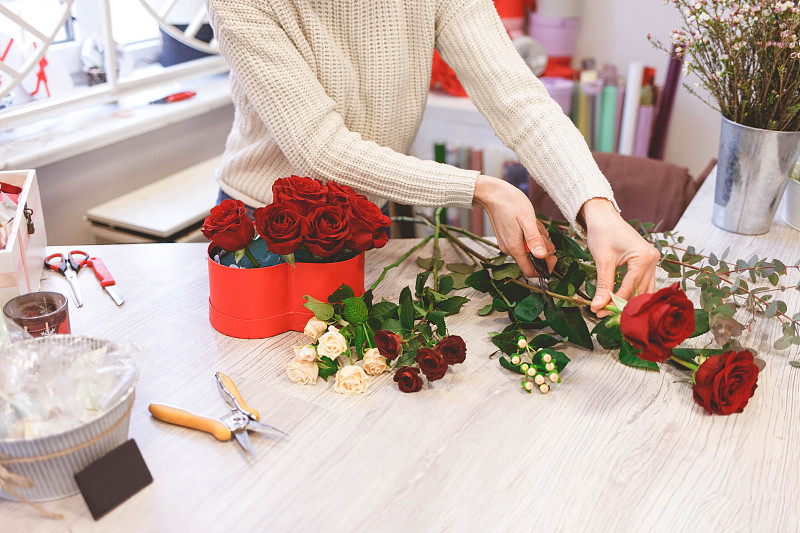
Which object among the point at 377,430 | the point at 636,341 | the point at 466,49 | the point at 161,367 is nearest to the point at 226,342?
the point at 161,367

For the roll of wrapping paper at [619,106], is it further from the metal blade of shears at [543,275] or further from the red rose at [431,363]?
the red rose at [431,363]

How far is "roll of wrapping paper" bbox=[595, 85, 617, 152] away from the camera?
2549 millimetres

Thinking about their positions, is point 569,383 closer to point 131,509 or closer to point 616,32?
point 131,509

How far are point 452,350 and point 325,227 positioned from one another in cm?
25

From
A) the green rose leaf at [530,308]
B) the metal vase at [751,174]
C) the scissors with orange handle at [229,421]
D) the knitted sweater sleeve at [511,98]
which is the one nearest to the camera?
the scissors with orange handle at [229,421]

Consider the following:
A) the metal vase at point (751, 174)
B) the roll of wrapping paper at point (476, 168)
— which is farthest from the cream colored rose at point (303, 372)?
the roll of wrapping paper at point (476, 168)

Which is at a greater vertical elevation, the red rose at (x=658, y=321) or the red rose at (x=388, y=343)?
the red rose at (x=658, y=321)

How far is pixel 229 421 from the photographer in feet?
2.93

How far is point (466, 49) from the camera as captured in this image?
4.41ft

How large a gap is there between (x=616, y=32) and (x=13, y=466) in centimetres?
255

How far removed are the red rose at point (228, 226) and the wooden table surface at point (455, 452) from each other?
0.16 meters

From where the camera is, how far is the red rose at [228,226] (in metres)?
1.02

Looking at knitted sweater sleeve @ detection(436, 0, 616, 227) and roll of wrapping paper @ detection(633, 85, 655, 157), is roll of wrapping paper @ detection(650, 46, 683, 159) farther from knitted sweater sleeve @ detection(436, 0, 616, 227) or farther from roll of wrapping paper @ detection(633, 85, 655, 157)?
knitted sweater sleeve @ detection(436, 0, 616, 227)

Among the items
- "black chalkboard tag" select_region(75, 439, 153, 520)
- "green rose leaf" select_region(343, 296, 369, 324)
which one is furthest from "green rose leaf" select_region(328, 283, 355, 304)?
"black chalkboard tag" select_region(75, 439, 153, 520)
